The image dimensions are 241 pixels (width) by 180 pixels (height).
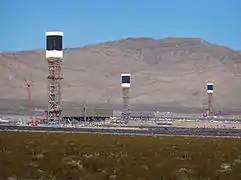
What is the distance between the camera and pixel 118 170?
29.4 m

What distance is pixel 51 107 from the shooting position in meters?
144

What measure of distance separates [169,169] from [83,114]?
150963mm

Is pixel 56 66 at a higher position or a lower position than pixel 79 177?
higher

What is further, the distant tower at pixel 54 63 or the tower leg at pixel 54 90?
the tower leg at pixel 54 90

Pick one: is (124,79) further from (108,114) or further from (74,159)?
(74,159)

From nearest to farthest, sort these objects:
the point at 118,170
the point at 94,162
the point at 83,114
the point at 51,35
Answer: the point at 118,170 < the point at 94,162 < the point at 51,35 < the point at 83,114

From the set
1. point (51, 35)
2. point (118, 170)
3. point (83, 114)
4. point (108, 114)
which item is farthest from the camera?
point (108, 114)

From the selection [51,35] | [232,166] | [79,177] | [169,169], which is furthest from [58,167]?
[51,35]

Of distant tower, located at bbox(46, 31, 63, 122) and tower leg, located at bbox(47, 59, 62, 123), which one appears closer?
distant tower, located at bbox(46, 31, 63, 122)

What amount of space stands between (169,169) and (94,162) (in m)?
4.28

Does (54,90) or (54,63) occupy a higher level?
(54,63)

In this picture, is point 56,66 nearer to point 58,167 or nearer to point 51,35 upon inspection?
point 51,35

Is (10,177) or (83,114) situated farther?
(83,114)

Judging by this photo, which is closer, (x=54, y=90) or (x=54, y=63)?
(x=54, y=63)
